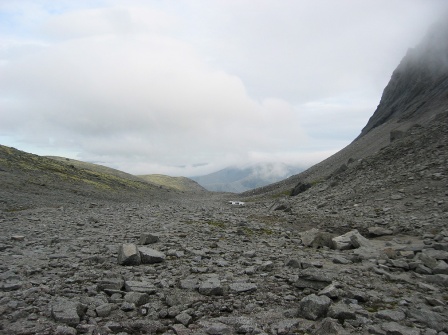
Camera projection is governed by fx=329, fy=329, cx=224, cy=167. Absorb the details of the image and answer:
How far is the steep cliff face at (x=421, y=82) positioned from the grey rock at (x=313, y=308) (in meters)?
97.0

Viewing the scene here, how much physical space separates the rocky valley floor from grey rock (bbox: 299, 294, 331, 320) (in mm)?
25

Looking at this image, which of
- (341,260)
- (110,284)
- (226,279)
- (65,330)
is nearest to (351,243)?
(341,260)

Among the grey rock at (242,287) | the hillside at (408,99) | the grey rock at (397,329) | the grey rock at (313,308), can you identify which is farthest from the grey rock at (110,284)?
the hillside at (408,99)

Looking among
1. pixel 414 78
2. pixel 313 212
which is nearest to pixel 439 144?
pixel 313 212

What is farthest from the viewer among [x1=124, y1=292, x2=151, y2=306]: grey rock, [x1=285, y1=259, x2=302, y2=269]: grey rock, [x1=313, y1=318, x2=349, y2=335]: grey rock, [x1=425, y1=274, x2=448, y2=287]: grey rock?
[x1=285, y1=259, x2=302, y2=269]: grey rock

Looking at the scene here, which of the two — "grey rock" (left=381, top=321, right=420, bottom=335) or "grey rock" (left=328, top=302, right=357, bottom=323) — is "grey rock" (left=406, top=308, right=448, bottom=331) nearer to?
"grey rock" (left=381, top=321, right=420, bottom=335)

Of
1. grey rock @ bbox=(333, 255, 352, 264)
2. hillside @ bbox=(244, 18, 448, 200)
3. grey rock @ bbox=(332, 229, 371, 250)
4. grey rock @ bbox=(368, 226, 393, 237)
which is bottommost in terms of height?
grey rock @ bbox=(333, 255, 352, 264)

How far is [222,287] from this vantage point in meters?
10.1

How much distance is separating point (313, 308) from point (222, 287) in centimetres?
284

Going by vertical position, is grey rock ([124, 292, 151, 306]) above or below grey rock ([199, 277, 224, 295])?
below

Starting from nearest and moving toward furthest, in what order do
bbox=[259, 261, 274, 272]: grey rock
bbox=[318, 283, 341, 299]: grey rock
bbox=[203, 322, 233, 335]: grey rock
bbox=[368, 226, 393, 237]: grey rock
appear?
bbox=[203, 322, 233, 335]: grey rock < bbox=[318, 283, 341, 299]: grey rock < bbox=[259, 261, 274, 272]: grey rock < bbox=[368, 226, 393, 237]: grey rock

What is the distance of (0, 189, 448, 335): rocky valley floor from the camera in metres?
7.86

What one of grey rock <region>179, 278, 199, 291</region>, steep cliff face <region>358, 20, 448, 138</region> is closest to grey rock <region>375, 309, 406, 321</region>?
grey rock <region>179, 278, 199, 291</region>

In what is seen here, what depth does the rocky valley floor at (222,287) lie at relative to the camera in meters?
7.86
